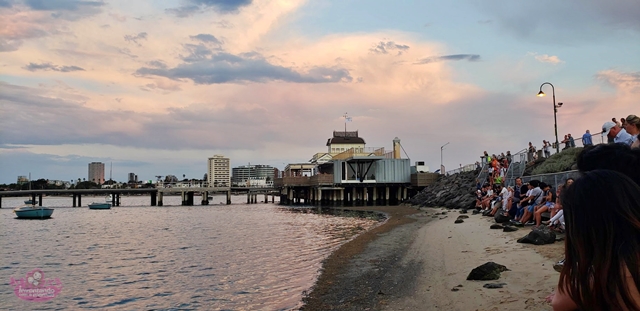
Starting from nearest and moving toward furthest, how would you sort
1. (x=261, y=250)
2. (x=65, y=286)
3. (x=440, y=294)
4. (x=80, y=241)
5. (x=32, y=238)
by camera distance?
(x=440, y=294) < (x=65, y=286) < (x=261, y=250) < (x=80, y=241) < (x=32, y=238)

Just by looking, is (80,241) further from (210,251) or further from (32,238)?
(210,251)

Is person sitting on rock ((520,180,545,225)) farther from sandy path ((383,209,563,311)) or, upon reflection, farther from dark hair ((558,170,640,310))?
dark hair ((558,170,640,310))

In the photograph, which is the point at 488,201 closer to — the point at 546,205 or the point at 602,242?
the point at 546,205

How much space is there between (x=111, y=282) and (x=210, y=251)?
20.4 feet

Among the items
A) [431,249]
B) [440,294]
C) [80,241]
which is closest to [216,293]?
[440,294]

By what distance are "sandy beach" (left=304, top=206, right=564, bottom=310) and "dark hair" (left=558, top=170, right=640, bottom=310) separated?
15.8 feet

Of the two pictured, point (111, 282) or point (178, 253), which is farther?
point (178, 253)

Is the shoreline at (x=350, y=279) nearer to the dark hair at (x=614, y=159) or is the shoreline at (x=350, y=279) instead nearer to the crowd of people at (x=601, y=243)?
the dark hair at (x=614, y=159)

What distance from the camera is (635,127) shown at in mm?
6273

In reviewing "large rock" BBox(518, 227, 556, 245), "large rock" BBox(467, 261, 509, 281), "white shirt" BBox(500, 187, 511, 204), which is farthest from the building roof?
"large rock" BBox(467, 261, 509, 281)

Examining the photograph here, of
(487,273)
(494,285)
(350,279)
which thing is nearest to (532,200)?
(350,279)

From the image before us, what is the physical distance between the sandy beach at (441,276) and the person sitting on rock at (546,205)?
46 cm

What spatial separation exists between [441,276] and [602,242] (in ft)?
27.5

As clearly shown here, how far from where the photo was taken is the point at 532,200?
15039 millimetres
